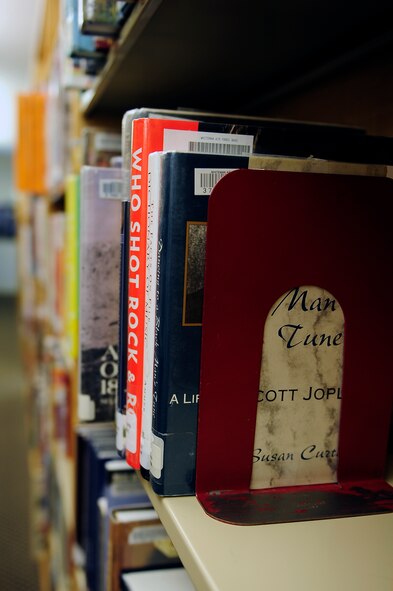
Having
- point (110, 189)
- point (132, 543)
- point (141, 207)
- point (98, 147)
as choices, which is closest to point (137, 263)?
point (141, 207)

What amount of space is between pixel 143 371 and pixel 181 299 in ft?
0.32

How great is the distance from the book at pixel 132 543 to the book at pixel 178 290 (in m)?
0.25

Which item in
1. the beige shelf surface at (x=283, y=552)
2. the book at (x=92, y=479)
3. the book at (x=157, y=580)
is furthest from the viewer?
the book at (x=92, y=479)

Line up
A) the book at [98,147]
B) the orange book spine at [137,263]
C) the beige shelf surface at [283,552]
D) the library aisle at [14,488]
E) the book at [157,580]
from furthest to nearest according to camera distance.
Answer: the library aisle at [14,488] → the book at [98,147] → the book at [157,580] → the orange book spine at [137,263] → the beige shelf surface at [283,552]

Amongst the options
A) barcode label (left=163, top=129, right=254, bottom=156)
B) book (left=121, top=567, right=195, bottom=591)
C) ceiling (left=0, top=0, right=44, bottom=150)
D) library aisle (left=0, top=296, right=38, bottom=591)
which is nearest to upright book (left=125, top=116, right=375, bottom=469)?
barcode label (left=163, top=129, right=254, bottom=156)

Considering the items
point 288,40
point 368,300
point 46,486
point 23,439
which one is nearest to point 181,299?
point 368,300

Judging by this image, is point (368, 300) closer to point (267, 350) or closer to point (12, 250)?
point (267, 350)

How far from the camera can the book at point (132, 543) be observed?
707mm

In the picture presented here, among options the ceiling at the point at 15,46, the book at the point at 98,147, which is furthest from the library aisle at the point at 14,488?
the ceiling at the point at 15,46

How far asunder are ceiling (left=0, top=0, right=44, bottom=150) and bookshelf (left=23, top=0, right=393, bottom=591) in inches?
82.0

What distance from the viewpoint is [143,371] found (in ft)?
1.75

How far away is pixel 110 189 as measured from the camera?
0.78 metres

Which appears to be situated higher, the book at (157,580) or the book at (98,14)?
the book at (98,14)

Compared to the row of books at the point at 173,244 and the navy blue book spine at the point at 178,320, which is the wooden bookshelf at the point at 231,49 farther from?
the navy blue book spine at the point at 178,320
